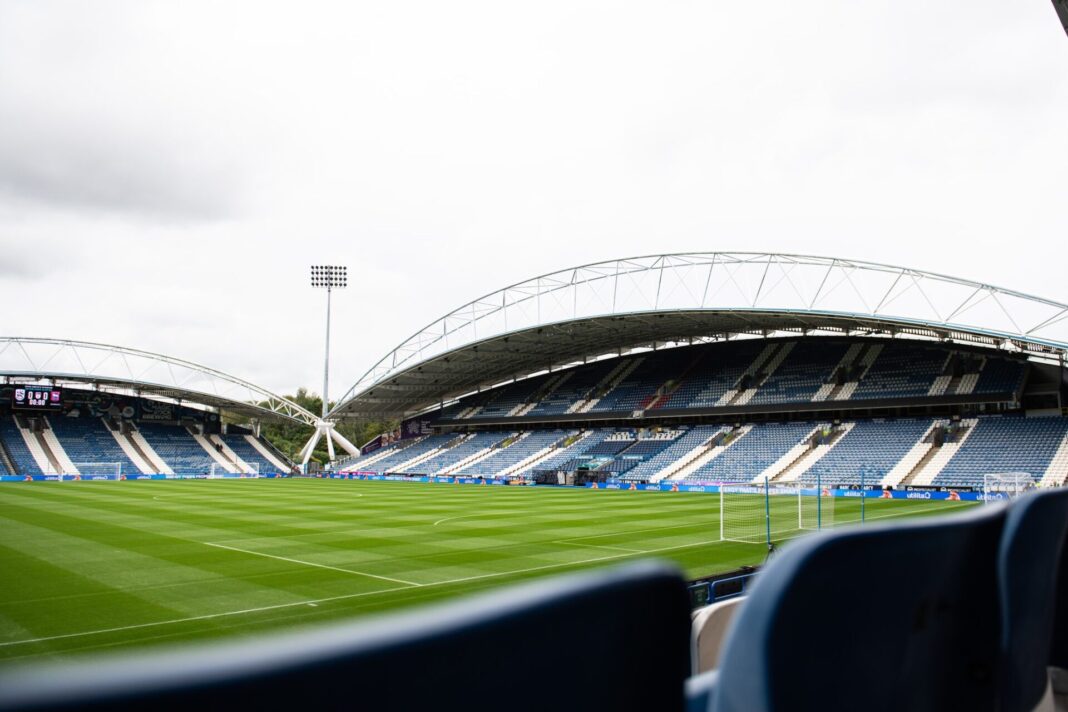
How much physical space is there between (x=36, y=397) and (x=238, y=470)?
1651cm

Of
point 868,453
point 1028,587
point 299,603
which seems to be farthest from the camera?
point 868,453

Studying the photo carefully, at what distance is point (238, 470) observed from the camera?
66.7 m

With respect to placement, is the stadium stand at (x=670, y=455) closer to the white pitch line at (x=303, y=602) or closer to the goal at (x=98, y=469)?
the white pitch line at (x=303, y=602)

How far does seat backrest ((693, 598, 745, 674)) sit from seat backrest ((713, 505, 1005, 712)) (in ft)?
6.99

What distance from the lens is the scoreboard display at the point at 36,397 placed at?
59188 millimetres

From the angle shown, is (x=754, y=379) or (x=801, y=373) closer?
(x=801, y=373)

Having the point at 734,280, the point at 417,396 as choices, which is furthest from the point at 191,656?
the point at 417,396

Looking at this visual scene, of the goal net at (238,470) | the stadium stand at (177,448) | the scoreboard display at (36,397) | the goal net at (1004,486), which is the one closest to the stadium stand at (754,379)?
the goal net at (1004,486)

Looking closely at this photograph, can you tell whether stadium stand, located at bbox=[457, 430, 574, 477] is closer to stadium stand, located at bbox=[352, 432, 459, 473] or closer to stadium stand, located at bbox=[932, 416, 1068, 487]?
stadium stand, located at bbox=[352, 432, 459, 473]

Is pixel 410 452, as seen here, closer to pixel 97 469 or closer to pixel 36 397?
pixel 97 469

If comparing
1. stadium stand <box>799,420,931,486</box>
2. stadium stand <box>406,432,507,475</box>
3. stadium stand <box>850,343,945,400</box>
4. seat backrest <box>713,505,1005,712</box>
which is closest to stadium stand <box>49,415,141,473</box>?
stadium stand <box>406,432,507,475</box>

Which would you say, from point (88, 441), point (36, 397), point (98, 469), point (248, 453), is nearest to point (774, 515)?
point (98, 469)

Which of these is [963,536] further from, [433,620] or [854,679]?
[433,620]

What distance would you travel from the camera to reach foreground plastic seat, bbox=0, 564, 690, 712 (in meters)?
0.80
